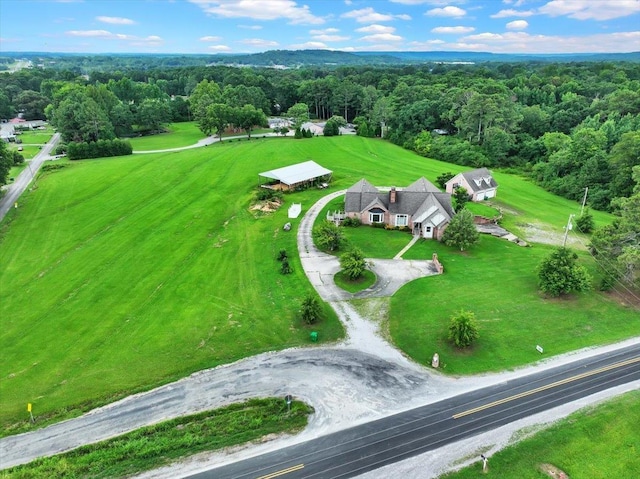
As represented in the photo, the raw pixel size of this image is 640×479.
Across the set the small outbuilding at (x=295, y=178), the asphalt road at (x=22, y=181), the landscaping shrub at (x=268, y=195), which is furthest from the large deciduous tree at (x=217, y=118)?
the landscaping shrub at (x=268, y=195)

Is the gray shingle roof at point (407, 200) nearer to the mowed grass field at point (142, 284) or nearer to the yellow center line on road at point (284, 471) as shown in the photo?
the mowed grass field at point (142, 284)

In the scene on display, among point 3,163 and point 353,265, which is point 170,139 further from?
point 353,265

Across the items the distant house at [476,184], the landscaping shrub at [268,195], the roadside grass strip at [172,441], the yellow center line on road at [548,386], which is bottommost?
the roadside grass strip at [172,441]

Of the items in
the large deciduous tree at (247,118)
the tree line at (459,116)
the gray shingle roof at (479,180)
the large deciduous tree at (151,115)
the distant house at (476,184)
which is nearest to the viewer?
the distant house at (476,184)

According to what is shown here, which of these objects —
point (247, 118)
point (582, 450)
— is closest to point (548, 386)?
point (582, 450)

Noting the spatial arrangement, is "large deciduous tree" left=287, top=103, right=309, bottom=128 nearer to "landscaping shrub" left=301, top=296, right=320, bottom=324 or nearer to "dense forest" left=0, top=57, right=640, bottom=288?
"dense forest" left=0, top=57, right=640, bottom=288

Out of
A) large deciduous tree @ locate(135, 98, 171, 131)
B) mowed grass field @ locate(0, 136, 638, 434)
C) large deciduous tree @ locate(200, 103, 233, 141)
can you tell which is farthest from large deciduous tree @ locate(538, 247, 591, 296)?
large deciduous tree @ locate(135, 98, 171, 131)

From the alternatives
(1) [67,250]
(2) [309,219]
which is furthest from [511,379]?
(1) [67,250]
